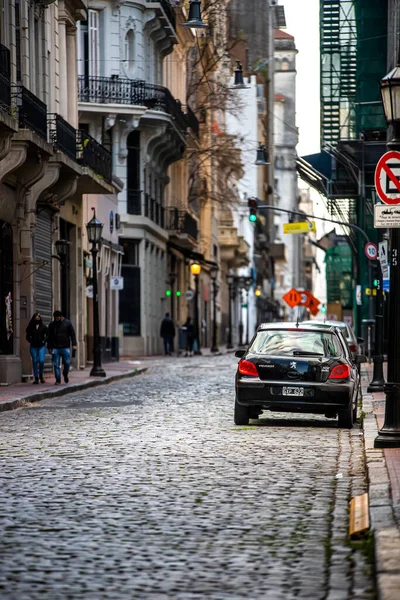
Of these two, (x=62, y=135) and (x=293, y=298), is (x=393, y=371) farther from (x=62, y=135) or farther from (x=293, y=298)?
(x=293, y=298)

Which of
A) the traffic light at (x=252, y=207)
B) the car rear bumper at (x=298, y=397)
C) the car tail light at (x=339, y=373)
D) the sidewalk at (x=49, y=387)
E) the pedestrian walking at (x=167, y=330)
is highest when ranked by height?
the traffic light at (x=252, y=207)

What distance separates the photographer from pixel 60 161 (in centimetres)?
3203

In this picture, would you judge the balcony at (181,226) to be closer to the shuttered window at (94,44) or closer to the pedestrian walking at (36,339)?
the shuttered window at (94,44)

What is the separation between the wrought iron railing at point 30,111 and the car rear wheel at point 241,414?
1237 cm

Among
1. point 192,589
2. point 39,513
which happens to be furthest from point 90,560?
point 39,513

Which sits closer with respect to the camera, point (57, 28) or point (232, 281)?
point (57, 28)

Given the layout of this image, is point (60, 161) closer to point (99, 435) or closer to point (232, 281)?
point (99, 435)

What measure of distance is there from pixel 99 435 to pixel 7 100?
41.4 ft

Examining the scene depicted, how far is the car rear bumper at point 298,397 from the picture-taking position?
18.0m

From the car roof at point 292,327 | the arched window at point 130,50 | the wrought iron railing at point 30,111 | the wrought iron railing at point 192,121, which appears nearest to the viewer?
the car roof at point 292,327

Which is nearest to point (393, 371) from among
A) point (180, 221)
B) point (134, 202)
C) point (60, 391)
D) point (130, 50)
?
point (60, 391)

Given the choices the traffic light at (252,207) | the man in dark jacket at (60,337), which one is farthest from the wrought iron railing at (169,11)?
the man in dark jacket at (60,337)

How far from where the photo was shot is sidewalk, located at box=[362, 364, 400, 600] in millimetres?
6776

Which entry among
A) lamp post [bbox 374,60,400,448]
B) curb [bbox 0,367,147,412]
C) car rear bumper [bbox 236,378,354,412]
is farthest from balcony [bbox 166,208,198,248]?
lamp post [bbox 374,60,400,448]
